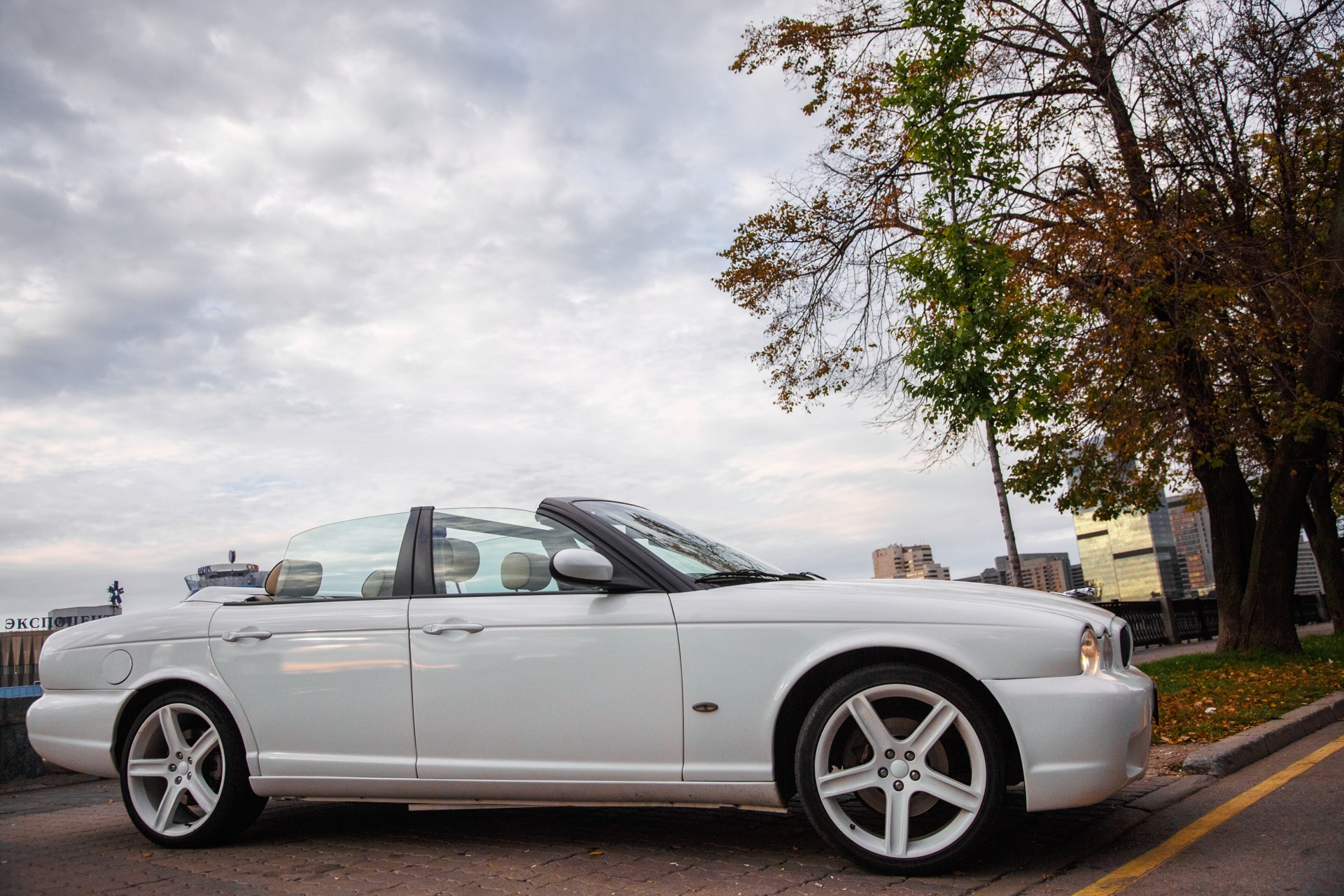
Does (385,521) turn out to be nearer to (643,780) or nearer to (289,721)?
(289,721)

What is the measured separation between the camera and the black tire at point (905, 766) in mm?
3504

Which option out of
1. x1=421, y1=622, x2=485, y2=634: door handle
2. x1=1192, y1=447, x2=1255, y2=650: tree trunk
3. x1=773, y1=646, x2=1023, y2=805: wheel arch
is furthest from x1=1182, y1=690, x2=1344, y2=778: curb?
x1=1192, y1=447, x2=1255, y2=650: tree trunk

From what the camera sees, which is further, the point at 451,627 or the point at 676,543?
the point at 676,543

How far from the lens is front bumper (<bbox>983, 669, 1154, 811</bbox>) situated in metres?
3.42

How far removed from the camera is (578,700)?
3973 millimetres

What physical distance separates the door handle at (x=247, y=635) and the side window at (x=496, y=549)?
880 mm

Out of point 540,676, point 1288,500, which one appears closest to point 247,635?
point 540,676

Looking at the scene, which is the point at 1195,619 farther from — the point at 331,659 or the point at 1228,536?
the point at 331,659

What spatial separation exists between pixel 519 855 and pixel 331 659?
118 centimetres

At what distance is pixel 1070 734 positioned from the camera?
3.42 m

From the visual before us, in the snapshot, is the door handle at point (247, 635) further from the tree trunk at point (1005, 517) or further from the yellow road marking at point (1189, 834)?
the tree trunk at point (1005, 517)

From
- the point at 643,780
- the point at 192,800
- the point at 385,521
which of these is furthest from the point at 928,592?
the point at 192,800

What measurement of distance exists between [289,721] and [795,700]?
229cm

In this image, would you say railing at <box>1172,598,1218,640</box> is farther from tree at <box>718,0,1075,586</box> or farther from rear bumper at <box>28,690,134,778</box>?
rear bumper at <box>28,690,134,778</box>
